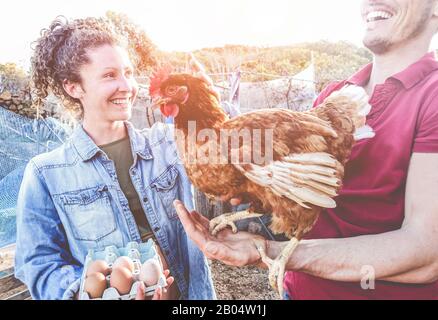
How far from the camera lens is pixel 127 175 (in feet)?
9.13

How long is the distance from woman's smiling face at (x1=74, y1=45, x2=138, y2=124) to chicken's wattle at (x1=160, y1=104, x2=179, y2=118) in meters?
0.28

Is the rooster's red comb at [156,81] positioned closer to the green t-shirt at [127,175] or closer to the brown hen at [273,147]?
the brown hen at [273,147]

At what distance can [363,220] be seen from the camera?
257 centimetres

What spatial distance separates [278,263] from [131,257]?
963mm

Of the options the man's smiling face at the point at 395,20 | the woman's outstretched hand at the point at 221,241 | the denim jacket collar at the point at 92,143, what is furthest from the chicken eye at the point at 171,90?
the man's smiling face at the point at 395,20

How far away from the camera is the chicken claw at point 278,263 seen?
2605 millimetres

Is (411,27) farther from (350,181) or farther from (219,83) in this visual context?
(219,83)

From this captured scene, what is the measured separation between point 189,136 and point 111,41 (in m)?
0.81

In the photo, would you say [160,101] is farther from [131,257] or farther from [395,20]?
[395,20]

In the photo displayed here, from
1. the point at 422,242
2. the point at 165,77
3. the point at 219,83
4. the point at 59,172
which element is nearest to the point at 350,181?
the point at 422,242

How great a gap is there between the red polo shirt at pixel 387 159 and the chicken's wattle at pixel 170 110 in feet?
3.24

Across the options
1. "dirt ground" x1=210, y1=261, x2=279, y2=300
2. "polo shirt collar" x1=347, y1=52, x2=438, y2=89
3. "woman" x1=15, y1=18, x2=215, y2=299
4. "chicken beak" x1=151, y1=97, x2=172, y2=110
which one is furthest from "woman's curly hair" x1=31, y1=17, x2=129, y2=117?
"polo shirt collar" x1=347, y1=52, x2=438, y2=89

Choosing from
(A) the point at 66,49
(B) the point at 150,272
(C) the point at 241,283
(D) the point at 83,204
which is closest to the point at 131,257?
(B) the point at 150,272
